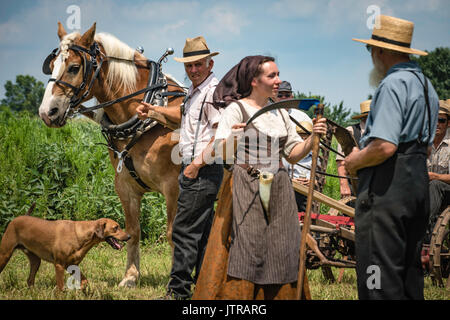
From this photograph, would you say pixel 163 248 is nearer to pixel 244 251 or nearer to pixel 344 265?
pixel 344 265

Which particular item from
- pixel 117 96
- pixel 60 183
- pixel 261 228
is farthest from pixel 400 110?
pixel 60 183

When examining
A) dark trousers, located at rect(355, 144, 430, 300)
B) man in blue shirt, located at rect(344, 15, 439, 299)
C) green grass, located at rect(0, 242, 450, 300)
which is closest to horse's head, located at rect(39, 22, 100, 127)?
green grass, located at rect(0, 242, 450, 300)

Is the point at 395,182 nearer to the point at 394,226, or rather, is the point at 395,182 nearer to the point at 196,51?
the point at 394,226

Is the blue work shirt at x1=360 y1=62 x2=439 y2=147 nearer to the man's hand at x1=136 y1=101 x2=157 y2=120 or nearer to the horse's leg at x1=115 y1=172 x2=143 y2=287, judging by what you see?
the man's hand at x1=136 y1=101 x2=157 y2=120

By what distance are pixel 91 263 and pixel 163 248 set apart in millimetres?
1618

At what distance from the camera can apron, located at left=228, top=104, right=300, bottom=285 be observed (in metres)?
3.52

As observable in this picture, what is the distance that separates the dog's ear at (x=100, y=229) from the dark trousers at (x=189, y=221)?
3.30 feet

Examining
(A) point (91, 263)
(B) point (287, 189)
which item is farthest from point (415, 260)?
(A) point (91, 263)

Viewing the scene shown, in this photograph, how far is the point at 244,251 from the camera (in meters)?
3.53

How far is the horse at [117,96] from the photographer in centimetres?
501

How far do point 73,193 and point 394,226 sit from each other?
22.7 feet

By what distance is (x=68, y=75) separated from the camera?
5039 millimetres

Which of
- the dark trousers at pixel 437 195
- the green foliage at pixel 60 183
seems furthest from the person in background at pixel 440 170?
the green foliage at pixel 60 183

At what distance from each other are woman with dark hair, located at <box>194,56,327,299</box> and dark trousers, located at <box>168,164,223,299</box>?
101 cm
